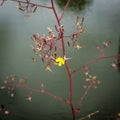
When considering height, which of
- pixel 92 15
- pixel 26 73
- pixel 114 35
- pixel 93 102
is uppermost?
pixel 92 15

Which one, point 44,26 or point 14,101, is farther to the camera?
point 44,26

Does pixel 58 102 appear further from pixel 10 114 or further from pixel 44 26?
pixel 44 26

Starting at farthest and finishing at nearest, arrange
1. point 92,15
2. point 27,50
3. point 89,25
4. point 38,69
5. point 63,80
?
point 92,15 → point 89,25 → point 27,50 → point 38,69 → point 63,80

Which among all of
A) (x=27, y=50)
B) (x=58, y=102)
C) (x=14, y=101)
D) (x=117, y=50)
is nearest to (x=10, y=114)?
(x=14, y=101)

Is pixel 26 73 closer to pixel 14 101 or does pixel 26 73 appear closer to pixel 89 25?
pixel 14 101

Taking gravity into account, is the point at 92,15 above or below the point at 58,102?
above

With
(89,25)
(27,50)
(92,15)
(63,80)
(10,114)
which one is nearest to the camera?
(10,114)
